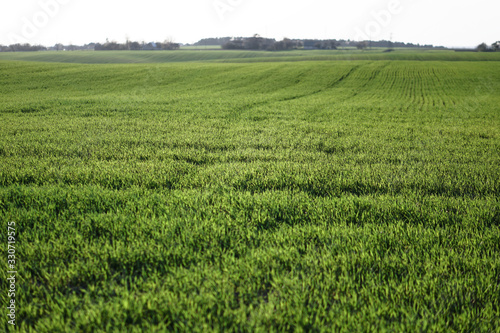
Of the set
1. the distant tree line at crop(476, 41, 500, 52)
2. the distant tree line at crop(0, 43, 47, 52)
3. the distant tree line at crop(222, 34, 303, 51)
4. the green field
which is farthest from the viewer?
the distant tree line at crop(222, 34, 303, 51)

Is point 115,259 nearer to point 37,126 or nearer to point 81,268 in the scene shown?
point 81,268

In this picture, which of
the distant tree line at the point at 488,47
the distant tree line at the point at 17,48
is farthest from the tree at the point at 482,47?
the distant tree line at the point at 17,48

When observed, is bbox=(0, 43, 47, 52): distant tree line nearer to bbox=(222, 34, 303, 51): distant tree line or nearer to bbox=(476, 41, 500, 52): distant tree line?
bbox=(222, 34, 303, 51): distant tree line

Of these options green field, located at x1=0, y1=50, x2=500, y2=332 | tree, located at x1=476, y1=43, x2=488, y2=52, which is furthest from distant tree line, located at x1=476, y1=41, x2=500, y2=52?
green field, located at x1=0, y1=50, x2=500, y2=332

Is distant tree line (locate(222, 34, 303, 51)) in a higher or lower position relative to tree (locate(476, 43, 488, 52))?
higher

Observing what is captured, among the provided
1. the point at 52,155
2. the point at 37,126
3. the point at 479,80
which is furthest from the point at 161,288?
the point at 479,80

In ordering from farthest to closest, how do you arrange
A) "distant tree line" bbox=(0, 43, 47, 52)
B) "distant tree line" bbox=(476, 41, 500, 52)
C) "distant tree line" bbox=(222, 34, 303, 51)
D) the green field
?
"distant tree line" bbox=(222, 34, 303, 51) < "distant tree line" bbox=(0, 43, 47, 52) < "distant tree line" bbox=(476, 41, 500, 52) < the green field

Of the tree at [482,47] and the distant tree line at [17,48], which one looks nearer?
the tree at [482,47]

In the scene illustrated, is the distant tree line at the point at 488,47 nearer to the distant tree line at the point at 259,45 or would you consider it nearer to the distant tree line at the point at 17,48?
the distant tree line at the point at 259,45

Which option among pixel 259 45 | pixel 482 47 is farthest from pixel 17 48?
pixel 482 47

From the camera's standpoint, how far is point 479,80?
34531mm

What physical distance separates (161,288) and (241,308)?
72 cm

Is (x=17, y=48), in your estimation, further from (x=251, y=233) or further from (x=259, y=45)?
(x=251, y=233)

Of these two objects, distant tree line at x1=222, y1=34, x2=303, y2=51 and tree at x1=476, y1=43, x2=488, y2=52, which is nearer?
tree at x1=476, y1=43, x2=488, y2=52
